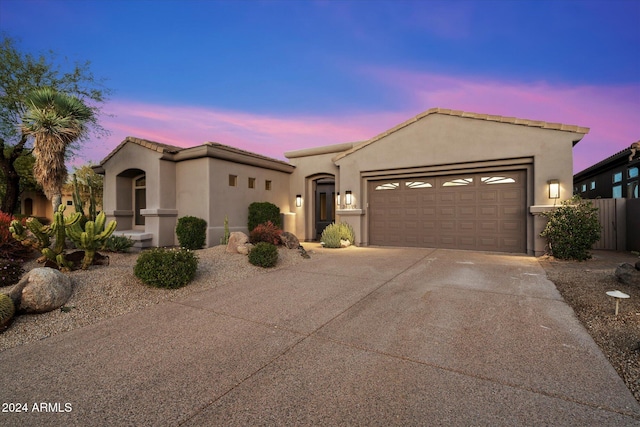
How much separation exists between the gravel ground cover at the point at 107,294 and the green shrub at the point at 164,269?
133 mm

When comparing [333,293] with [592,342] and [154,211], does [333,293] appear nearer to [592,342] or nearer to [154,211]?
[592,342]

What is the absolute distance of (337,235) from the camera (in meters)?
10.9

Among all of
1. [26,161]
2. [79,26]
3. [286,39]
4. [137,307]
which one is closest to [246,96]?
[286,39]

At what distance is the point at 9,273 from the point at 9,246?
1528 mm

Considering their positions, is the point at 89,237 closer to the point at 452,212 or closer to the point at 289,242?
the point at 289,242

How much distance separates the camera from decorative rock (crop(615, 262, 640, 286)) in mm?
4818

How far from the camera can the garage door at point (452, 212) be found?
916 cm

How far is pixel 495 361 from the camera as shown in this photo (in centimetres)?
274

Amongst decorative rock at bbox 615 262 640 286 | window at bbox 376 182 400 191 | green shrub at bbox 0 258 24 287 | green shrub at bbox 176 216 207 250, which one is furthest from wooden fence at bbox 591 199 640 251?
green shrub at bbox 0 258 24 287

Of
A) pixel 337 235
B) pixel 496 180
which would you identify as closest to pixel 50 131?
pixel 337 235

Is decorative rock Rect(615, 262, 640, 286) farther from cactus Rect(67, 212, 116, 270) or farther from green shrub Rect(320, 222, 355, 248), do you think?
cactus Rect(67, 212, 116, 270)

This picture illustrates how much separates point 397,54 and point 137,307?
1034 cm

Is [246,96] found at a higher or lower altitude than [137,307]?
higher

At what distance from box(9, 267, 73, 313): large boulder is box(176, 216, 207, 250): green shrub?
541 centimetres
